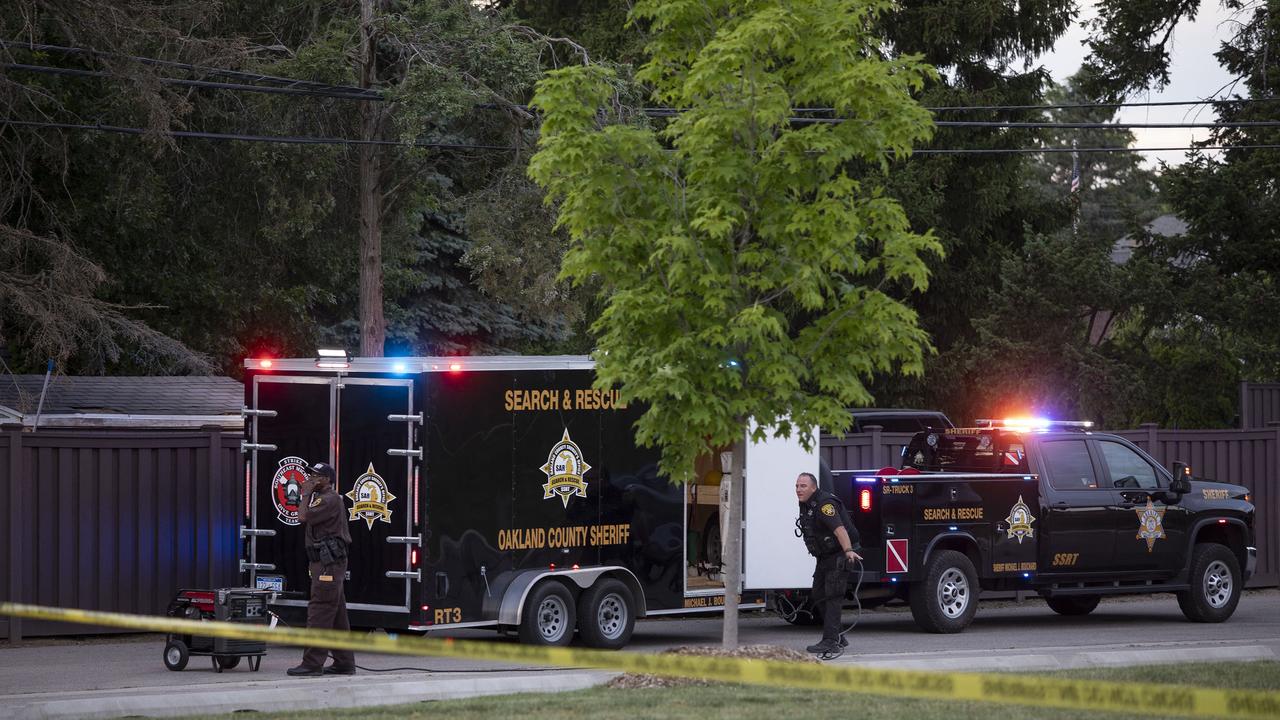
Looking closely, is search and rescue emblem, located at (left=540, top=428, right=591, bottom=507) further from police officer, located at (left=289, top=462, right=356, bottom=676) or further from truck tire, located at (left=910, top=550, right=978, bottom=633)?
truck tire, located at (left=910, top=550, right=978, bottom=633)

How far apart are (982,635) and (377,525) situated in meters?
6.43

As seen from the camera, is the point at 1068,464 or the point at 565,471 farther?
the point at 1068,464

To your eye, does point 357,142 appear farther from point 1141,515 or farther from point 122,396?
point 1141,515

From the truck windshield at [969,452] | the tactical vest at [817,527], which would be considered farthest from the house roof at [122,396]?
the tactical vest at [817,527]

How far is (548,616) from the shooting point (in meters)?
14.2

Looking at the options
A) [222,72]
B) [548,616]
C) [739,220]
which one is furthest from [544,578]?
[222,72]

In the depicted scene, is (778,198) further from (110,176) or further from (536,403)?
(110,176)

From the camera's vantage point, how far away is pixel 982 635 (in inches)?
640

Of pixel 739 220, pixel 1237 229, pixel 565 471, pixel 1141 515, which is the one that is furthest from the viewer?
pixel 1237 229

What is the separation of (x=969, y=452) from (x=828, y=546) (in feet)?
12.2

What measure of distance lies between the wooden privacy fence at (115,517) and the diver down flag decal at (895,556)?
21.6 feet

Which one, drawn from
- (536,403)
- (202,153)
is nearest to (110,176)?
(202,153)

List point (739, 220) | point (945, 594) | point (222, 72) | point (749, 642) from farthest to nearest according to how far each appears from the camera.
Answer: point (222, 72), point (945, 594), point (749, 642), point (739, 220)

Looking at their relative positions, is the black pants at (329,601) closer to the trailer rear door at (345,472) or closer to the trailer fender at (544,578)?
the trailer rear door at (345,472)
